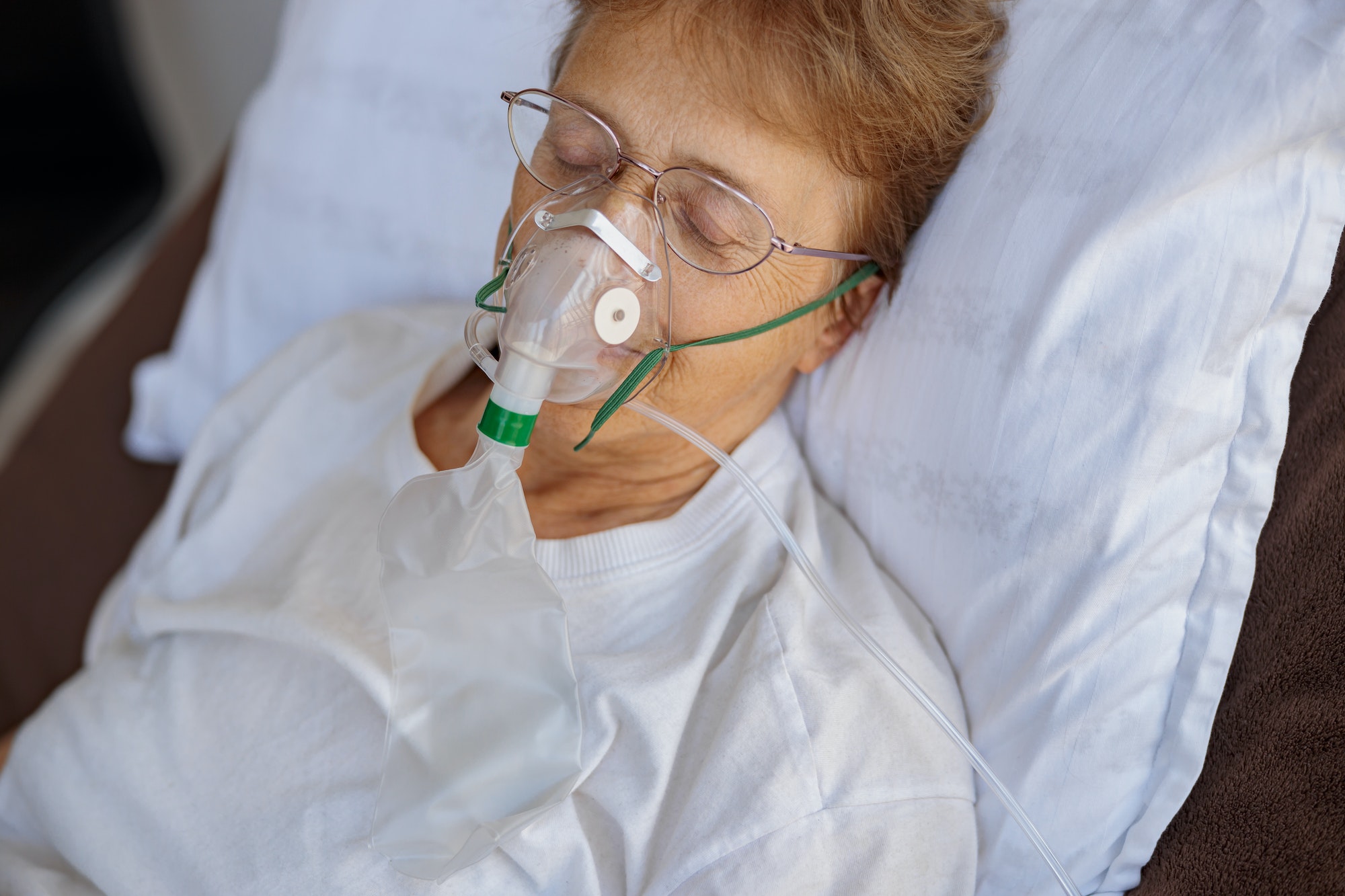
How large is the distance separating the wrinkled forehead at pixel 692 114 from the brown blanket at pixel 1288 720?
625 millimetres

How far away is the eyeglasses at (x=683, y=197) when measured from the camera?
1104 millimetres

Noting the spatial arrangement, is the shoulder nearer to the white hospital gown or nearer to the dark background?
the white hospital gown

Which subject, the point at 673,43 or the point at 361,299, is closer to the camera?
the point at 673,43

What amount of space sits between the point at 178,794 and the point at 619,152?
917 millimetres

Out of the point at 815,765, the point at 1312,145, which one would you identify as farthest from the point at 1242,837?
the point at 1312,145

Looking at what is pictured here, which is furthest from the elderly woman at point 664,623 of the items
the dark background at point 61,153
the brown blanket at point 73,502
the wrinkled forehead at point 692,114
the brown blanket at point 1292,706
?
the dark background at point 61,153

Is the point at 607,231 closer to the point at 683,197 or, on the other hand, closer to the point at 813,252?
the point at 683,197

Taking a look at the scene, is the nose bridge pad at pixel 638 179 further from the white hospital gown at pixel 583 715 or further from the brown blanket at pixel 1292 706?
the brown blanket at pixel 1292 706

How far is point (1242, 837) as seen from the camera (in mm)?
1050

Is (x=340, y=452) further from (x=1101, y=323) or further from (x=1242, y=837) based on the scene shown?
(x=1242, y=837)

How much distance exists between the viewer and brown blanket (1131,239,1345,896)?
1.02m

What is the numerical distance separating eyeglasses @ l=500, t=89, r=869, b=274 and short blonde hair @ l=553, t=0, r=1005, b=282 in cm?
9

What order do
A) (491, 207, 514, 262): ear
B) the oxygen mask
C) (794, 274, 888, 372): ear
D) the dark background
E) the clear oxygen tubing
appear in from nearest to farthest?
the oxygen mask → the clear oxygen tubing → (491, 207, 514, 262): ear → (794, 274, 888, 372): ear → the dark background

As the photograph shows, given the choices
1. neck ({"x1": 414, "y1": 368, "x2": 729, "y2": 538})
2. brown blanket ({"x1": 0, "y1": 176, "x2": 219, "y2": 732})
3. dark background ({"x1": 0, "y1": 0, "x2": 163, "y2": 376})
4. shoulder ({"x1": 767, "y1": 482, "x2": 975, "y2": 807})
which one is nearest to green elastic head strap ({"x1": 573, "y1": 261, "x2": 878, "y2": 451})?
neck ({"x1": 414, "y1": 368, "x2": 729, "y2": 538})
